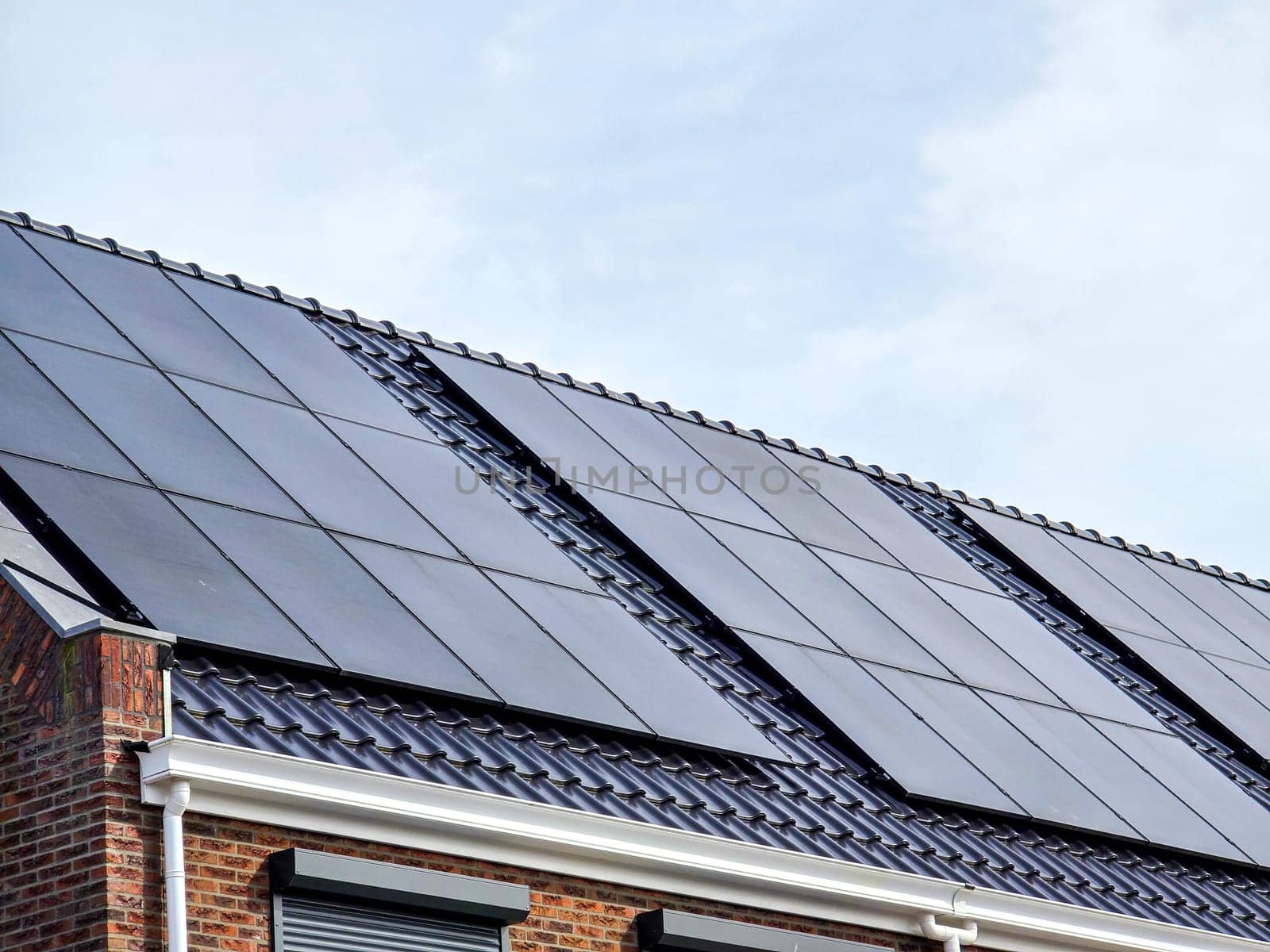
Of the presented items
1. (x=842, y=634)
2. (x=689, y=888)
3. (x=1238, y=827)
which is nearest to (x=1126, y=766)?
(x=1238, y=827)

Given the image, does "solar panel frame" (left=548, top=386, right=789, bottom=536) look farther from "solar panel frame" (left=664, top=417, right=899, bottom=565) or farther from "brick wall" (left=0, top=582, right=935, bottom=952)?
"brick wall" (left=0, top=582, right=935, bottom=952)

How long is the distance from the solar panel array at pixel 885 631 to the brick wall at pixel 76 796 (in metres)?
6.39

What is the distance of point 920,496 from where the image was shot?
2269cm

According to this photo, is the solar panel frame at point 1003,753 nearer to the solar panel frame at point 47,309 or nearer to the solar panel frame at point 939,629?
the solar panel frame at point 939,629

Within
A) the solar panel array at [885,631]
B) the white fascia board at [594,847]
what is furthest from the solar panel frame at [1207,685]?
the white fascia board at [594,847]

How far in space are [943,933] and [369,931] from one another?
14.0 feet

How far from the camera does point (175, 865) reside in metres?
9.45

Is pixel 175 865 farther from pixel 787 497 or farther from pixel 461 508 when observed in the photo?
pixel 787 497

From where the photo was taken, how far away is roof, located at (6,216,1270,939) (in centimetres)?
1104

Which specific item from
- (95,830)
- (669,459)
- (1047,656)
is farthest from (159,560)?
(1047,656)

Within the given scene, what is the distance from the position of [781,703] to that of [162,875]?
6333mm

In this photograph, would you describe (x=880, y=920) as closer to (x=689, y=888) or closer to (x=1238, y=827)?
(x=689, y=888)

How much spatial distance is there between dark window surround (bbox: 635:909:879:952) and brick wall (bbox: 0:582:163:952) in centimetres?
307

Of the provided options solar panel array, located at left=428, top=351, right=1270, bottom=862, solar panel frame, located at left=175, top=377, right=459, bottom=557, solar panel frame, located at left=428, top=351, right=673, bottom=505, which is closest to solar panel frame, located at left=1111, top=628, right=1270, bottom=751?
solar panel array, located at left=428, top=351, right=1270, bottom=862
